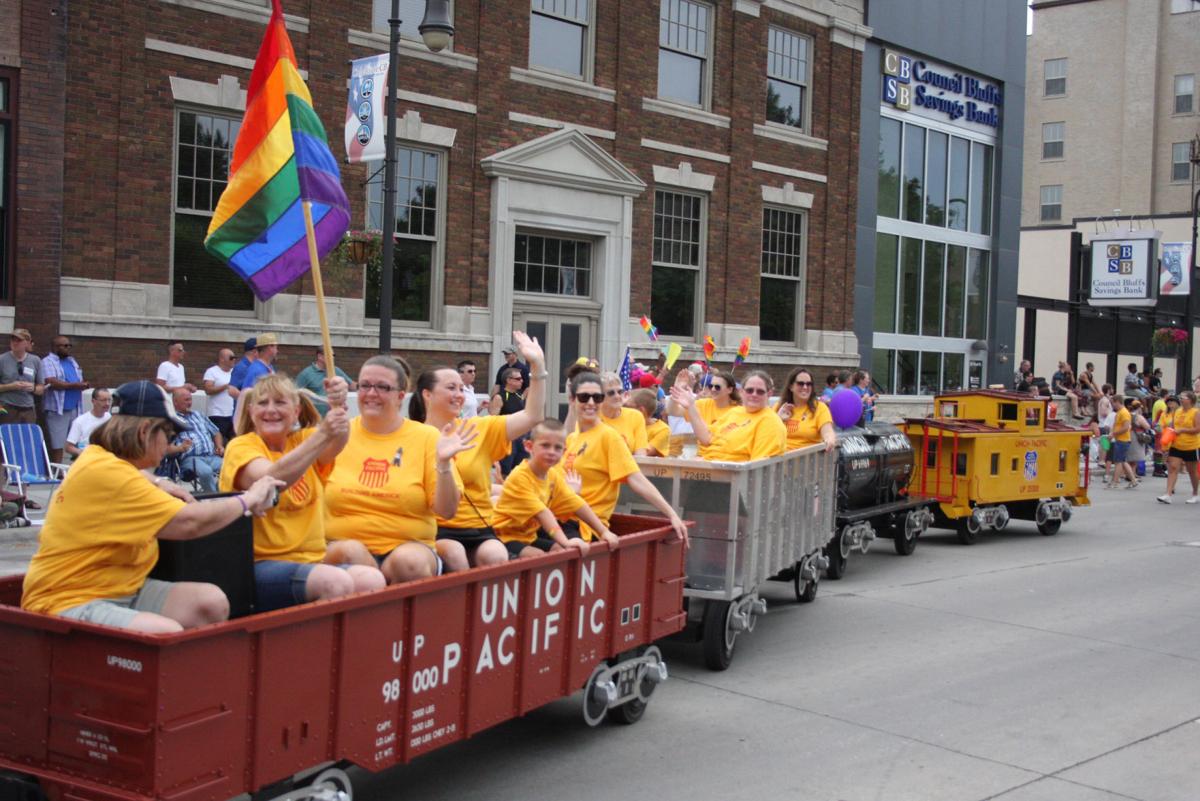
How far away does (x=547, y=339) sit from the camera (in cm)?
2023

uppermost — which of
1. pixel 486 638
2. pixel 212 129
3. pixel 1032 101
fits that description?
pixel 1032 101

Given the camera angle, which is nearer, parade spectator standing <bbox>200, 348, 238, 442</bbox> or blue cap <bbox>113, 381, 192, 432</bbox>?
blue cap <bbox>113, 381, 192, 432</bbox>

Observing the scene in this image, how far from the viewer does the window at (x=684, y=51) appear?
21.8 metres

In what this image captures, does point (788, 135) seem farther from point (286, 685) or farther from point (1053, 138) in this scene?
point (1053, 138)

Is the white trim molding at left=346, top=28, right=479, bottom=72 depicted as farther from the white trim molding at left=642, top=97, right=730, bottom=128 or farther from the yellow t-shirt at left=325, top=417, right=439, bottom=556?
the yellow t-shirt at left=325, top=417, right=439, bottom=556

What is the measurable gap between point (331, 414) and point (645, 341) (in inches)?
644

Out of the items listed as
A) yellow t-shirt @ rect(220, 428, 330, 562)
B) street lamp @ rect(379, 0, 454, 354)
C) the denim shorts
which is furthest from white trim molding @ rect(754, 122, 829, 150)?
the denim shorts

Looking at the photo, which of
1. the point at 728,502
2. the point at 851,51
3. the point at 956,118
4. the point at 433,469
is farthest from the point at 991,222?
the point at 433,469

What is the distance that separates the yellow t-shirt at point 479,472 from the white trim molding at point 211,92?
1053cm

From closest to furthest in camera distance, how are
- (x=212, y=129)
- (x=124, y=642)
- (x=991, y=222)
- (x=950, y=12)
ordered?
(x=124, y=642), (x=212, y=129), (x=950, y=12), (x=991, y=222)

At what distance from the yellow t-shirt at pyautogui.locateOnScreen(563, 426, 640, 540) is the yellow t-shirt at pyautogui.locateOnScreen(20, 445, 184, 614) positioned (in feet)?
11.4

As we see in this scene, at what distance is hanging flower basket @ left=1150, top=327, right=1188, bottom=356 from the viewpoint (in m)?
38.4

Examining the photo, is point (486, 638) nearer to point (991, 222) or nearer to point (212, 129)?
point (212, 129)

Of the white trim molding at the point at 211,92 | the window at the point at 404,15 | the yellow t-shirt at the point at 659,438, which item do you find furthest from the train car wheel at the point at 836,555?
the window at the point at 404,15
